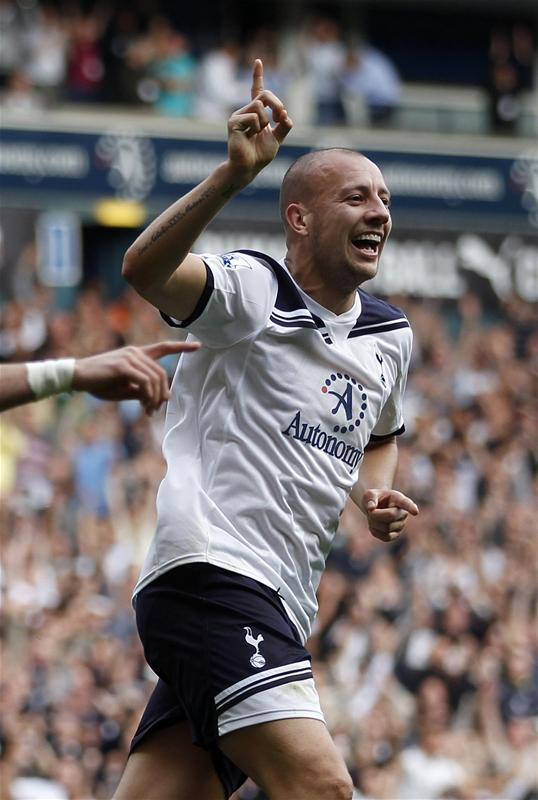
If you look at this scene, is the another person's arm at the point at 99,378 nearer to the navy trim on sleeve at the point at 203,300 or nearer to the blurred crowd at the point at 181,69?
the navy trim on sleeve at the point at 203,300

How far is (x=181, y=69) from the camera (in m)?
19.0

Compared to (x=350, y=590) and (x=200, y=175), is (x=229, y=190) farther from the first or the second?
(x=200, y=175)

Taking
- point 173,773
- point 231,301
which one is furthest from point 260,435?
point 173,773

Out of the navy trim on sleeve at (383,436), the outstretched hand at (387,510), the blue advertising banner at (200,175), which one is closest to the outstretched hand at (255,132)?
the outstretched hand at (387,510)

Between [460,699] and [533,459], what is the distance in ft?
13.1

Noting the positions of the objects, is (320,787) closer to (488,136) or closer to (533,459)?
(533,459)

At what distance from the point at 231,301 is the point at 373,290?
13.1 m

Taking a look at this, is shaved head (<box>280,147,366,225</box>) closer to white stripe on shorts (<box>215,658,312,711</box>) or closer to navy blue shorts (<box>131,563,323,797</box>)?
navy blue shorts (<box>131,563,323,797</box>)

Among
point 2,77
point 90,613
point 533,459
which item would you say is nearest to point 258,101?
point 90,613

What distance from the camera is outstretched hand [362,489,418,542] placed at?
5238mm

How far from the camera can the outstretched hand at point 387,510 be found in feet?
17.2

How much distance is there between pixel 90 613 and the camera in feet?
41.5

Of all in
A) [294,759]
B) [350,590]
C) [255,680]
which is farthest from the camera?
[350,590]

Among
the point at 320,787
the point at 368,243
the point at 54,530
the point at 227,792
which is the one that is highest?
the point at 368,243
